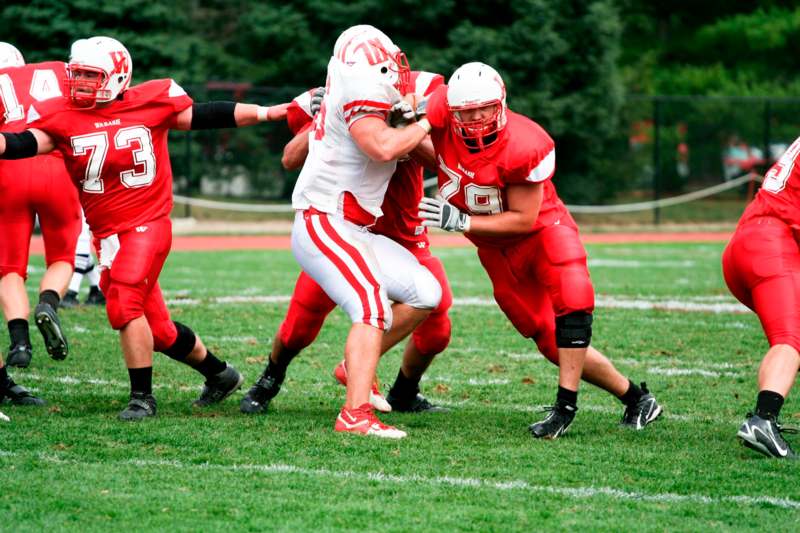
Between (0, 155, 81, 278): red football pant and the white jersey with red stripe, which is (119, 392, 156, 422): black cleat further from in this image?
(0, 155, 81, 278): red football pant

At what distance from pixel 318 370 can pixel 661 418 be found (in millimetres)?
2281

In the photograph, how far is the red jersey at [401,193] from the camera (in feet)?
19.5

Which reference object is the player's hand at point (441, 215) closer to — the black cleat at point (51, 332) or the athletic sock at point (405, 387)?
the athletic sock at point (405, 387)

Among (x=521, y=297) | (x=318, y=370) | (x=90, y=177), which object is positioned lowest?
(x=318, y=370)

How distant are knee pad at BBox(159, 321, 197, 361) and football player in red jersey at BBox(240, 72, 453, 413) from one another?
388 millimetres

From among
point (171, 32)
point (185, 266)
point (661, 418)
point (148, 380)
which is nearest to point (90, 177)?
point (148, 380)

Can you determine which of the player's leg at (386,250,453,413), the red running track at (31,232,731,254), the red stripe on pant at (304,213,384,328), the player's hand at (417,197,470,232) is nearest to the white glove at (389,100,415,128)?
the player's hand at (417,197,470,232)

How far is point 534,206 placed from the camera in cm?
545

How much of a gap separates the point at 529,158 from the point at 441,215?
452mm

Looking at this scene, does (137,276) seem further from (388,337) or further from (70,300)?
(70,300)

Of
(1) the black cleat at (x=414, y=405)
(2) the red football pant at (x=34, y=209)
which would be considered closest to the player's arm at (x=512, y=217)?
(1) the black cleat at (x=414, y=405)

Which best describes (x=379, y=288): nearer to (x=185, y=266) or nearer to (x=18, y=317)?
(x=18, y=317)

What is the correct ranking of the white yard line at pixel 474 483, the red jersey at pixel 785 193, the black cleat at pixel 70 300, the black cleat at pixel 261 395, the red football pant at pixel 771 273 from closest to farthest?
the white yard line at pixel 474 483, the red football pant at pixel 771 273, the red jersey at pixel 785 193, the black cleat at pixel 261 395, the black cleat at pixel 70 300

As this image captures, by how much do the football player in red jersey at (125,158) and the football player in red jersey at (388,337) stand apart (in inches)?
11.6
